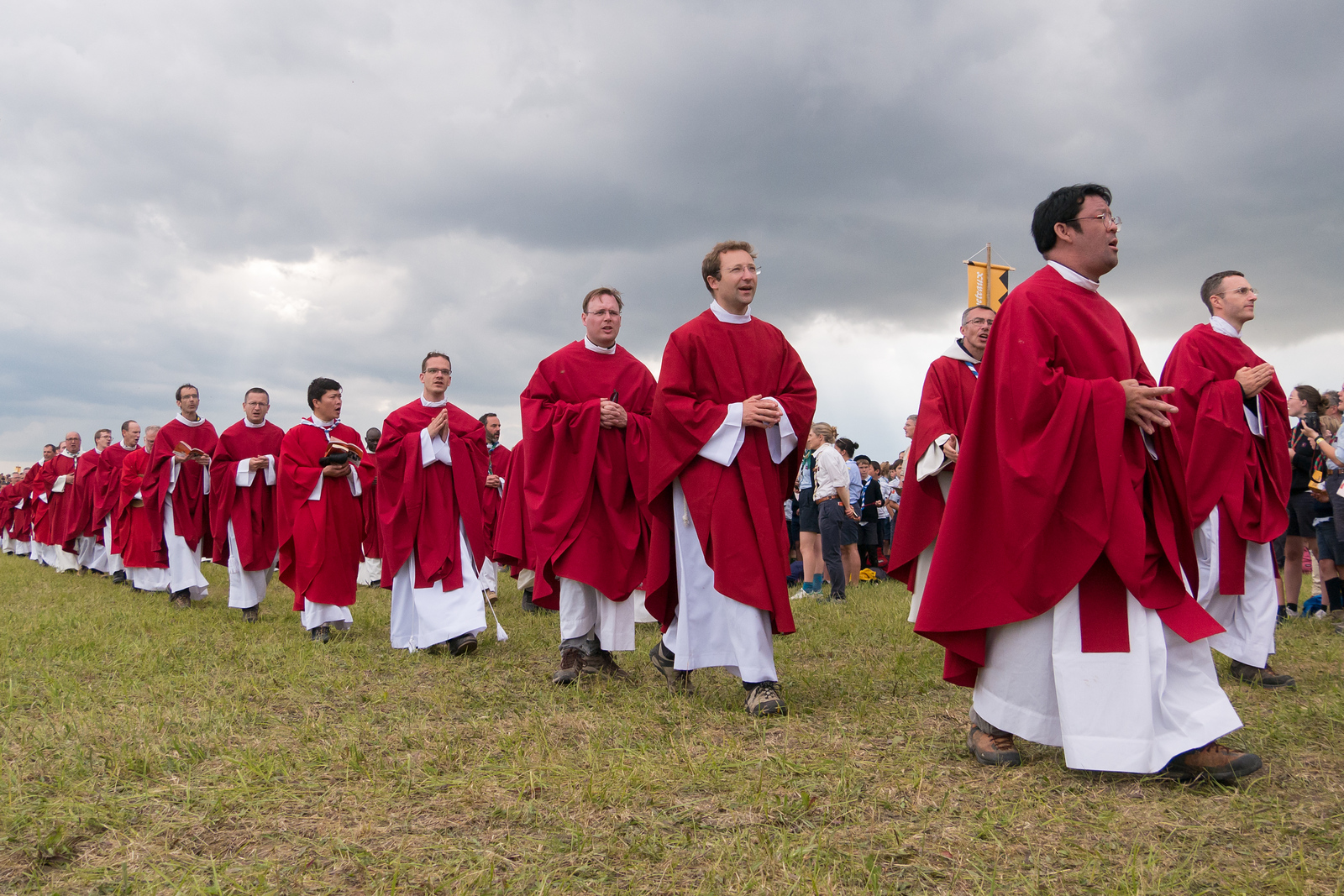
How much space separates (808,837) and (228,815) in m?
1.96

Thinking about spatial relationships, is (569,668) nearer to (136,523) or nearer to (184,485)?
(184,485)

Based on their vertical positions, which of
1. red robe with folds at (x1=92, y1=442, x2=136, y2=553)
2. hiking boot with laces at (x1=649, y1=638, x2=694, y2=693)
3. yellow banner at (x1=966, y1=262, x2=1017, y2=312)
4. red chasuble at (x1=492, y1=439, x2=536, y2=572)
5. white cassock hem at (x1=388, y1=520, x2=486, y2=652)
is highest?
yellow banner at (x1=966, y1=262, x2=1017, y2=312)

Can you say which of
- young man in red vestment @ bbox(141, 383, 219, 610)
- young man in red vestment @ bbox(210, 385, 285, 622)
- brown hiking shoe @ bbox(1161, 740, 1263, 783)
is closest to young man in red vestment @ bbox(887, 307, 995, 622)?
brown hiking shoe @ bbox(1161, 740, 1263, 783)

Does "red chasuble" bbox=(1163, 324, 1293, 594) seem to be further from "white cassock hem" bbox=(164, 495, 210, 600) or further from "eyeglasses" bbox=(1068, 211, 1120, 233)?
"white cassock hem" bbox=(164, 495, 210, 600)

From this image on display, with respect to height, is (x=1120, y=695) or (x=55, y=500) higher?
(x=55, y=500)

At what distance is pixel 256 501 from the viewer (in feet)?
32.4

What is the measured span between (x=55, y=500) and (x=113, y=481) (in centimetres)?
497

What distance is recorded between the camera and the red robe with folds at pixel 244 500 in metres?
9.76

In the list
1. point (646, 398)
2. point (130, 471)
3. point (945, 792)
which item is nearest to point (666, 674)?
point (646, 398)

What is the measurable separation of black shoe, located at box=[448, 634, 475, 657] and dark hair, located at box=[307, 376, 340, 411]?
111 inches

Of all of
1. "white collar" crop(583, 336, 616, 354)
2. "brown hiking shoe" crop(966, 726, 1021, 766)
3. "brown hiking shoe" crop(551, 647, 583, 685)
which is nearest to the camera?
"brown hiking shoe" crop(966, 726, 1021, 766)

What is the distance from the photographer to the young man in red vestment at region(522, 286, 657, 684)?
5.79 m

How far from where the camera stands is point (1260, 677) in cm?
543

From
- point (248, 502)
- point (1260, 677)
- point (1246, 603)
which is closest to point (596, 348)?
point (1246, 603)
